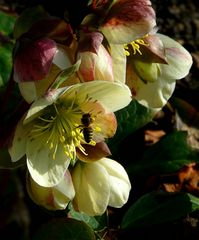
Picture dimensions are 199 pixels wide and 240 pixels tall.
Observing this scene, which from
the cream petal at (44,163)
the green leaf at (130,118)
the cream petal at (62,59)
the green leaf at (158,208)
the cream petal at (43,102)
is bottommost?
the green leaf at (158,208)

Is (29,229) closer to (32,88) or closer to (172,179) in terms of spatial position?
(172,179)

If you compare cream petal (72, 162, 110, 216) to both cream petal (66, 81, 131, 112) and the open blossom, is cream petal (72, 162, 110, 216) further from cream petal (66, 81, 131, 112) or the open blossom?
cream petal (66, 81, 131, 112)

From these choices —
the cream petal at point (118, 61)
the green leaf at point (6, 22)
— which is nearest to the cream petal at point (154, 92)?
the cream petal at point (118, 61)

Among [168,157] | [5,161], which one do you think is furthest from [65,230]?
[168,157]

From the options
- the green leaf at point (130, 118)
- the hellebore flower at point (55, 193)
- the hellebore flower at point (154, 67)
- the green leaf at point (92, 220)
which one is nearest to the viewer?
the hellebore flower at point (55, 193)

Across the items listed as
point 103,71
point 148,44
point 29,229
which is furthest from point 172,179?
point 103,71

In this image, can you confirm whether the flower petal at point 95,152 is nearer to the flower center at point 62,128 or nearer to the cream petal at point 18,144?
the flower center at point 62,128
